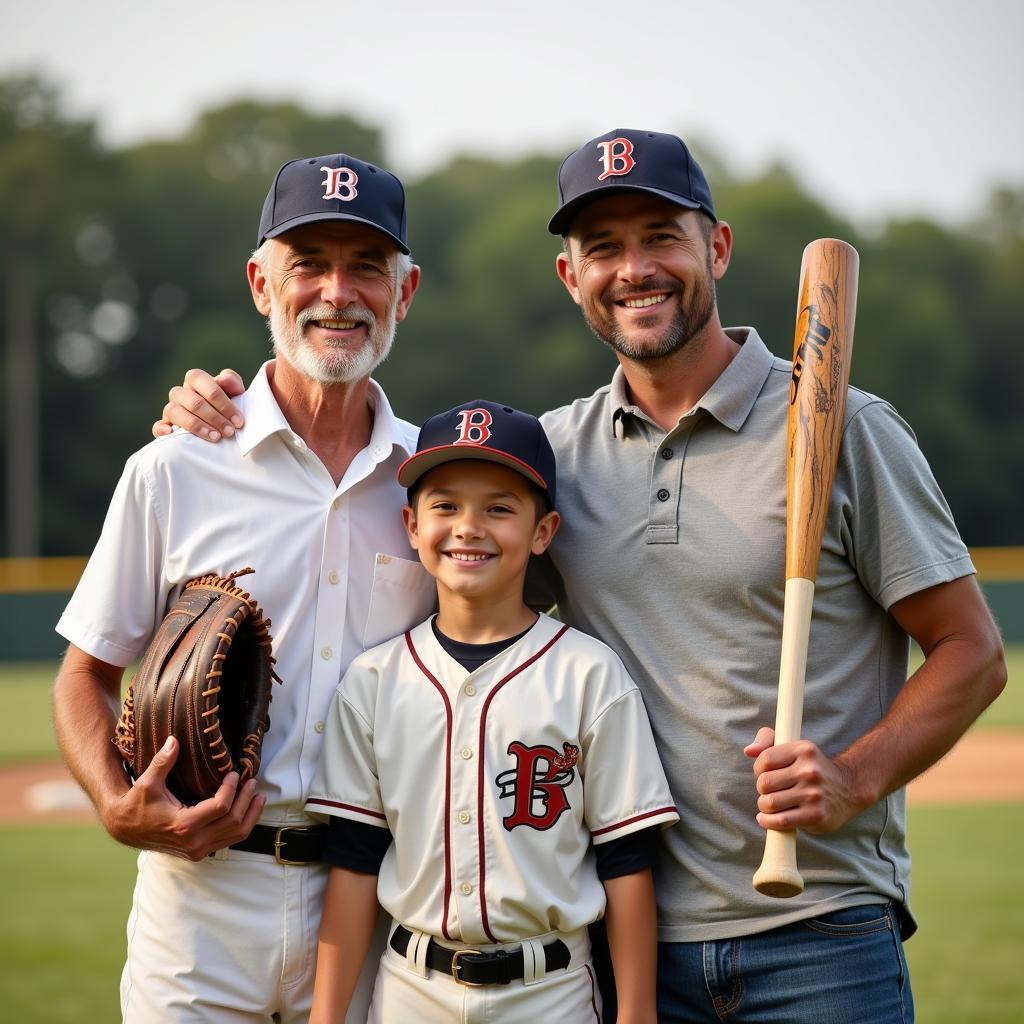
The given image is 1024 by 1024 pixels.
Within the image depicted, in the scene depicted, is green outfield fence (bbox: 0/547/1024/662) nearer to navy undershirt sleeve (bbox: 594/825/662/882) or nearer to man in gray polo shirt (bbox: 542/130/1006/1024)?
man in gray polo shirt (bbox: 542/130/1006/1024)

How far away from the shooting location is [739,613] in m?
2.58

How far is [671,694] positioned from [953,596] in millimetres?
554

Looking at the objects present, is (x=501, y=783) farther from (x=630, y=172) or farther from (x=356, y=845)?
(x=630, y=172)

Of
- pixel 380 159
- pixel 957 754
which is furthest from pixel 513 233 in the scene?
pixel 957 754

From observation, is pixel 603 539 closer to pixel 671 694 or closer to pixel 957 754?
pixel 671 694

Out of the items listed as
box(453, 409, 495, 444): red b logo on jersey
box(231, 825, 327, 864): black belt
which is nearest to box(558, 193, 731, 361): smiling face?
box(453, 409, 495, 444): red b logo on jersey

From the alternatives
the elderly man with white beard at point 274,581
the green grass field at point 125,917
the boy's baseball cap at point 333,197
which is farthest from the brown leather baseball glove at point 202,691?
the green grass field at point 125,917

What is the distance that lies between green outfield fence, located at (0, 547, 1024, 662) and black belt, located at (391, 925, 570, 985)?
14.5 meters

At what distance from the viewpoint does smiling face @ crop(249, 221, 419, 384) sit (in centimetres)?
279

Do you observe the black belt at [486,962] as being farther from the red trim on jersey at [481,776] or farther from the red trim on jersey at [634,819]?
the red trim on jersey at [634,819]

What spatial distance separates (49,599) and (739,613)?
51.9ft

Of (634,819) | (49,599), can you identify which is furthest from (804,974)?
(49,599)

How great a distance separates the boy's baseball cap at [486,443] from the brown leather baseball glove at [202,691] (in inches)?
15.9

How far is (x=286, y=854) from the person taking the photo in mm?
2590
